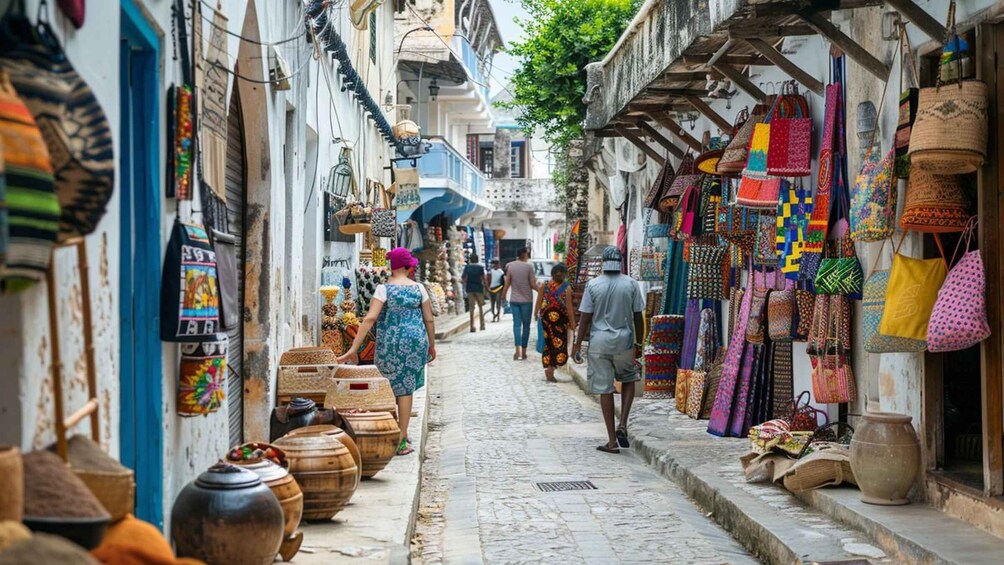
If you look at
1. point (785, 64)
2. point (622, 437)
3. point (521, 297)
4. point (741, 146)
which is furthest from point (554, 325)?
point (785, 64)

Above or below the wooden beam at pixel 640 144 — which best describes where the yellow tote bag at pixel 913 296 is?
below

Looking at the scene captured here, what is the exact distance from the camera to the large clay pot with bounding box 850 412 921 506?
22.6ft

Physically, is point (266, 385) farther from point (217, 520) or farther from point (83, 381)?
point (83, 381)

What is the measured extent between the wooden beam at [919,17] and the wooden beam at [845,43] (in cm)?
82

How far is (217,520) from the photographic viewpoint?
15.0 ft

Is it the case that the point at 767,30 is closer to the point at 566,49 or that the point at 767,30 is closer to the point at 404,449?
the point at 404,449

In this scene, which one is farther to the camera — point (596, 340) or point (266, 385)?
point (596, 340)

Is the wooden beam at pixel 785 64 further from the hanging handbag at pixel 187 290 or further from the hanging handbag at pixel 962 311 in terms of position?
the hanging handbag at pixel 187 290

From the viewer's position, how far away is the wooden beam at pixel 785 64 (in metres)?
8.92

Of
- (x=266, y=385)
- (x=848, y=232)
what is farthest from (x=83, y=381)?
(x=848, y=232)

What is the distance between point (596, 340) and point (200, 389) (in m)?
6.02

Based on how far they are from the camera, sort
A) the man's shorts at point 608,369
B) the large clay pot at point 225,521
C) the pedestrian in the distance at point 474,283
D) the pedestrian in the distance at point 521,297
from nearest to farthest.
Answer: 1. the large clay pot at point 225,521
2. the man's shorts at point 608,369
3. the pedestrian in the distance at point 521,297
4. the pedestrian in the distance at point 474,283

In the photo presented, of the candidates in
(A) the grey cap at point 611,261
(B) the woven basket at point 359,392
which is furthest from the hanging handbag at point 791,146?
(B) the woven basket at point 359,392

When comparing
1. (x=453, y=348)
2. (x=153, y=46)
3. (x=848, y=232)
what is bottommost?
(x=453, y=348)
